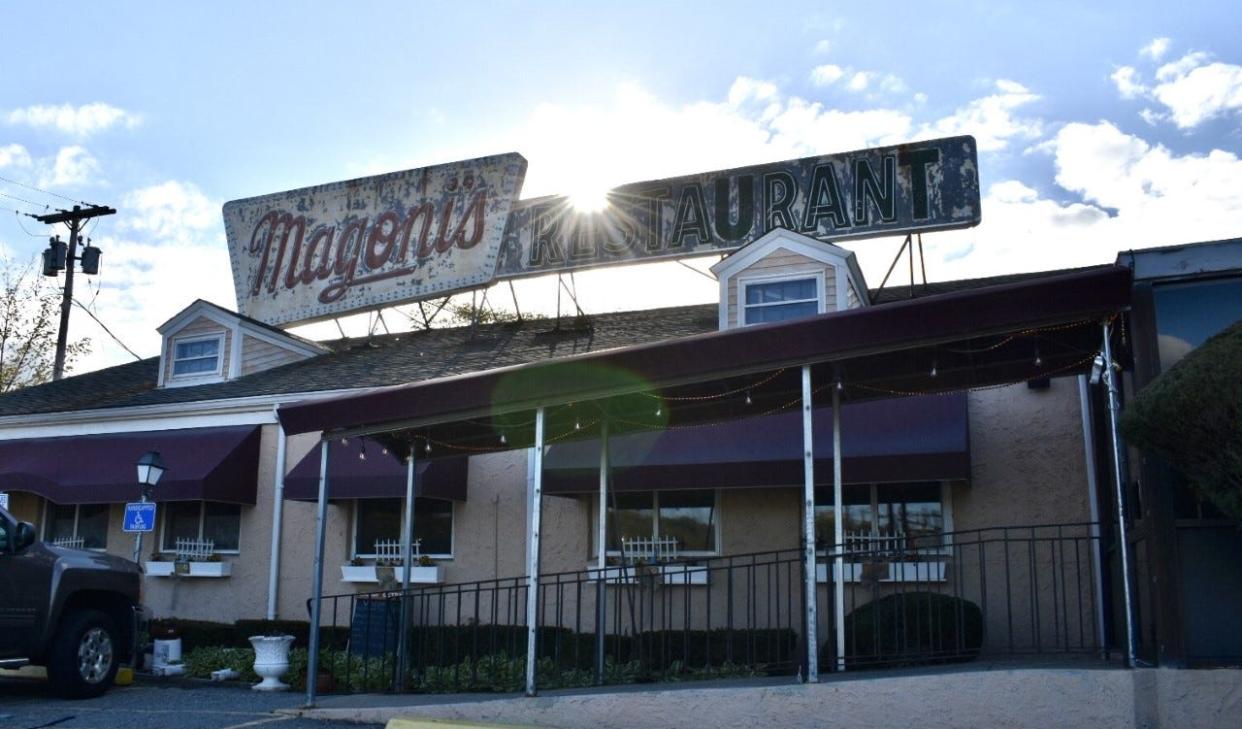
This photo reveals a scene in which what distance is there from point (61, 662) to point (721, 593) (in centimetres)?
672

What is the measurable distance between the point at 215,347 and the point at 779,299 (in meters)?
9.64

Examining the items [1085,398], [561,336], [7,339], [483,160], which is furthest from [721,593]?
[7,339]

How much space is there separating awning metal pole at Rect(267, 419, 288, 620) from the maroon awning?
20.7 ft

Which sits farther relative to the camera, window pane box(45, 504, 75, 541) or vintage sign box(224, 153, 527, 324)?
vintage sign box(224, 153, 527, 324)

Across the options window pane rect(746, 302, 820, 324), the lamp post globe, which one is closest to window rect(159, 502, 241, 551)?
the lamp post globe

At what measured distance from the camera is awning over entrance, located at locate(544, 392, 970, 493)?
37.1ft

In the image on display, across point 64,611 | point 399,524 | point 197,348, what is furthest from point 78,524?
point 64,611

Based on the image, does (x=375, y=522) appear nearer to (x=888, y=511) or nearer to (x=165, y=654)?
(x=165, y=654)

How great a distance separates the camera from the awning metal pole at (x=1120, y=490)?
22.9ft

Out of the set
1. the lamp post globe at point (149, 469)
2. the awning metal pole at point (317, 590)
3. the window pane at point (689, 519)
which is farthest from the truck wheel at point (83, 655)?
the window pane at point (689, 519)

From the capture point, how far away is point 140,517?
1450 cm

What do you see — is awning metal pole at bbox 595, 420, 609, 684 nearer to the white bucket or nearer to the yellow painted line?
the yellow painted line

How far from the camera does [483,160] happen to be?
1898cm

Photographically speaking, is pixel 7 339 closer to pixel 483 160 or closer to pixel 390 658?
pixel 483 160
